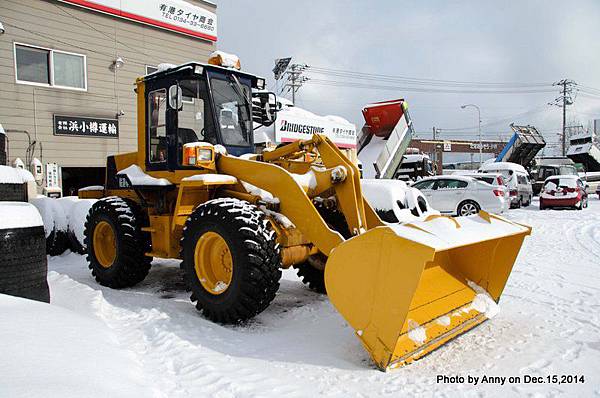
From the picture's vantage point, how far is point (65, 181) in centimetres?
1489

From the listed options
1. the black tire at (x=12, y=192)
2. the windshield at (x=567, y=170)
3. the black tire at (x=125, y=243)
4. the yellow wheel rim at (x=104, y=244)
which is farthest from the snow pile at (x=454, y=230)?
the windshield at (x=567, y=170)

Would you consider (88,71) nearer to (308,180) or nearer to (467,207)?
(308,180)

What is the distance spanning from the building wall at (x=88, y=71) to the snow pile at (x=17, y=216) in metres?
9.77

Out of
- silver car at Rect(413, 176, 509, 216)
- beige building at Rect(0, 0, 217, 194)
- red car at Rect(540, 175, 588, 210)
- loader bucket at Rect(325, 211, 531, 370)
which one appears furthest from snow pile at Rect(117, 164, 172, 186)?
red car at Rect(540, 175, 588, 210)

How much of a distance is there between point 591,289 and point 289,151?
13.9ft

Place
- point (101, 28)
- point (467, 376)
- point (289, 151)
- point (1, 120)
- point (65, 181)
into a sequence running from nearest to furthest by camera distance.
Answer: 1. point (467, 376)
2. point (289, 151)
3. point (1, 120)
4. point (101, 28)
5. point (65, 181)

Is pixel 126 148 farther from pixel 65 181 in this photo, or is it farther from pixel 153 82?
pixel 153 82

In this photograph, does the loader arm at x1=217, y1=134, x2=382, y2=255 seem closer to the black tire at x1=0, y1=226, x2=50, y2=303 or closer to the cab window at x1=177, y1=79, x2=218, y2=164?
the cab window at x1=177, y1=79, x2=218, y2=164

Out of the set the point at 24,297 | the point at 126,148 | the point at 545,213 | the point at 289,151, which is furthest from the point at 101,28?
the point at 545,213

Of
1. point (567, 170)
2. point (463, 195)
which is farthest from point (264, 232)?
point (567, 170)

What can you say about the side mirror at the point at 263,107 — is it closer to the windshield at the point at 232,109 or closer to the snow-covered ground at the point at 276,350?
the windshield at the point at 232,109

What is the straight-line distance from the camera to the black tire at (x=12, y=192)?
3.99 metres

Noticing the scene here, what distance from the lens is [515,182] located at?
59.1ft

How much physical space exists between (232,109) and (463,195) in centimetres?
1020
